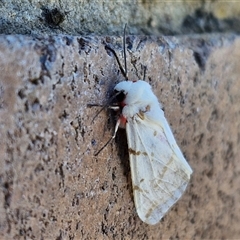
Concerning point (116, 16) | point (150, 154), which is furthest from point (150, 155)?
point (116, 16)

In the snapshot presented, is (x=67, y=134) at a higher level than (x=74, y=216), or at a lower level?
higher

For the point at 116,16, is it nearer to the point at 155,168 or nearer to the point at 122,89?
the point at 122,89

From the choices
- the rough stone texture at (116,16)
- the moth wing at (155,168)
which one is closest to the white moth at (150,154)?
the moth wing at (155,168)

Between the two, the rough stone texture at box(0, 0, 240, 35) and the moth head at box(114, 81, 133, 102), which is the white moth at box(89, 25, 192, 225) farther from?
the rough stone texture at box(0, 0, 240, 35)

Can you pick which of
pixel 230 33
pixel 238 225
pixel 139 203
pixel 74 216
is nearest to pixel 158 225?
pixel 139 203

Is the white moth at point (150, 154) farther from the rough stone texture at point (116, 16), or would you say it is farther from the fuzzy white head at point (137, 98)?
the rough stone texture at point (116, 16)

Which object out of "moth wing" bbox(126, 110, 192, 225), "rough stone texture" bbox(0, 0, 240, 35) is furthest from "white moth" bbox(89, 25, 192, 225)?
"rough stone texture" bbox(0, 0, 240, 35)

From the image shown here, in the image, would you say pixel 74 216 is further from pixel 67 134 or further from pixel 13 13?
pixel 13 13
